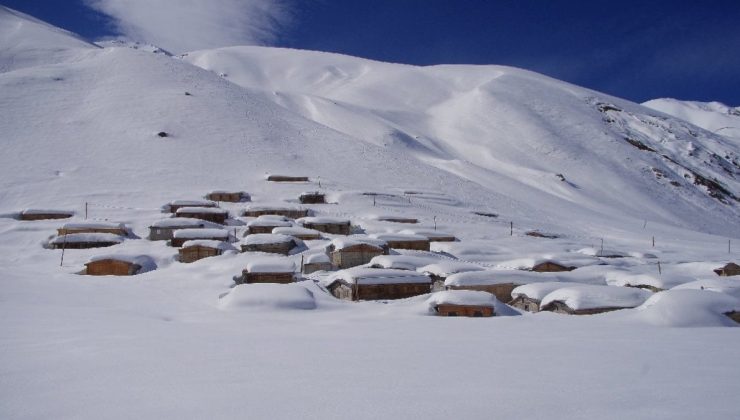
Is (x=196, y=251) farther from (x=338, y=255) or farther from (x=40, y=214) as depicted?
(x=40, y=214)

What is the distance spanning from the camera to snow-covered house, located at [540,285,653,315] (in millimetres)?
12711

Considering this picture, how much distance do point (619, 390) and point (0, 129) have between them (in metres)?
62.3

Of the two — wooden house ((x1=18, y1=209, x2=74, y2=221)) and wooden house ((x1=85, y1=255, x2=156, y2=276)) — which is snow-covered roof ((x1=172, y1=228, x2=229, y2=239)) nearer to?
wooden house ((x1=85, y1=255, x2=156, y2=276))

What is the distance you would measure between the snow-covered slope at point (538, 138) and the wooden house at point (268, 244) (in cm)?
3112

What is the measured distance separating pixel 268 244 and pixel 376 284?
33.3 feet

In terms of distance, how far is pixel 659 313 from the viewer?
937 centimetres

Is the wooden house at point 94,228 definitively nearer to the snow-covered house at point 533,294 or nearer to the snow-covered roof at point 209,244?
the snow-covered roof at point 209,244

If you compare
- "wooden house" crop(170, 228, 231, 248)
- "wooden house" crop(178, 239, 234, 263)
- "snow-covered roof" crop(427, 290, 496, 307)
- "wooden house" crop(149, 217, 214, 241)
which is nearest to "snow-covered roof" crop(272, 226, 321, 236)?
"wooden house" crop(170, 228, 231, 248)

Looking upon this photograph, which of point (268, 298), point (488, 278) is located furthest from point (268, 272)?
point (268, 298)

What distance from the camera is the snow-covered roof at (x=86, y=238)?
2644cm

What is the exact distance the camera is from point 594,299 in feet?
42.5

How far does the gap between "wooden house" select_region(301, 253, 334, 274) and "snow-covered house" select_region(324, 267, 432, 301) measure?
5318 millimetres

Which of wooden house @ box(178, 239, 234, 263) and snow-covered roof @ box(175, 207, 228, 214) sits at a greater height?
snow-covered roof @ box(175, 207, 228, 214)

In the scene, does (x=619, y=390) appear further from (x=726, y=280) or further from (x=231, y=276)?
(x=231, y=276)
